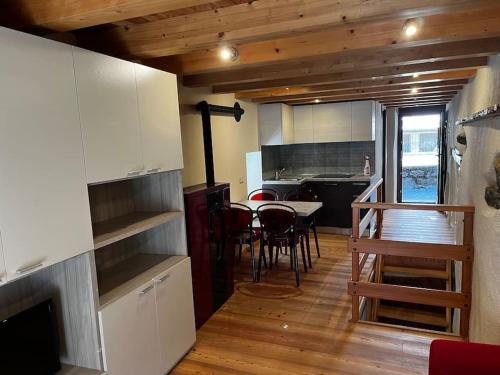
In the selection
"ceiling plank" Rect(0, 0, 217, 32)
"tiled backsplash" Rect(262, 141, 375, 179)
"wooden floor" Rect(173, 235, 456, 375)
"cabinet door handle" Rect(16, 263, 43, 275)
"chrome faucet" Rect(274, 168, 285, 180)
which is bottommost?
"wooden floor" Rect(173, 235, 456, 375)

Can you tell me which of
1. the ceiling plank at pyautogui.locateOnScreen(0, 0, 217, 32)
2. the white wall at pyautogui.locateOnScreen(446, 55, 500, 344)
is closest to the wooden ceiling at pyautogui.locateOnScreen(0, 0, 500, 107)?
the ceiling plank at pyautogui.locateOnScreen(0, 0, 217, 32)

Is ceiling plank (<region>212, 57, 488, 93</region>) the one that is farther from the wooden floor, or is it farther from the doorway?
the doorway

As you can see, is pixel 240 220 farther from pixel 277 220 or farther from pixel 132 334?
pixel 132 334

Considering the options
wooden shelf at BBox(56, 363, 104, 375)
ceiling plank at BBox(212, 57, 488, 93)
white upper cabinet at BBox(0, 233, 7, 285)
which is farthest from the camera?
ceiling plank at BBox(212, 57, 488, 93)

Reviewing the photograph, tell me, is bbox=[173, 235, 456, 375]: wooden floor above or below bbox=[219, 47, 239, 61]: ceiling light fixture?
below

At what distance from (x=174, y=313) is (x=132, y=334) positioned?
1.55 feet

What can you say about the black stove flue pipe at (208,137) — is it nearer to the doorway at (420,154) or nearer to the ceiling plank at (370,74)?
the ceiling plank at (370,74)

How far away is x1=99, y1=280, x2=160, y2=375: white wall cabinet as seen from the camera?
196cm

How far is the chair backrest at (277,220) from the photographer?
3885 millimetres

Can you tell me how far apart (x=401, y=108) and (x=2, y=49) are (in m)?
8.03

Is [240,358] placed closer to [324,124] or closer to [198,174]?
[198,174]

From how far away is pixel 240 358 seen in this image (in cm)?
273

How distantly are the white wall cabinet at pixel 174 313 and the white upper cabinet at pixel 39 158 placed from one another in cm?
82

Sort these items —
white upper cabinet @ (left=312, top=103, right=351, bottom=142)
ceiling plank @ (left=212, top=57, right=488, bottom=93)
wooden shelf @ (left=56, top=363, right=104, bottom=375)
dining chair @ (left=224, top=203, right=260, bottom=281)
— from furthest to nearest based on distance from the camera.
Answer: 1. white upper cabinet @ (left=312, top=103, right=351, bottom=142)
2. dining chair @ (left=224, top=203, right=260, bottom=281)
3. ceiling plank @ (left=212, top=57, right=488, bottom=93)
4. wooden shelf @ (left=56, top=363, right=104, bottom=375)
